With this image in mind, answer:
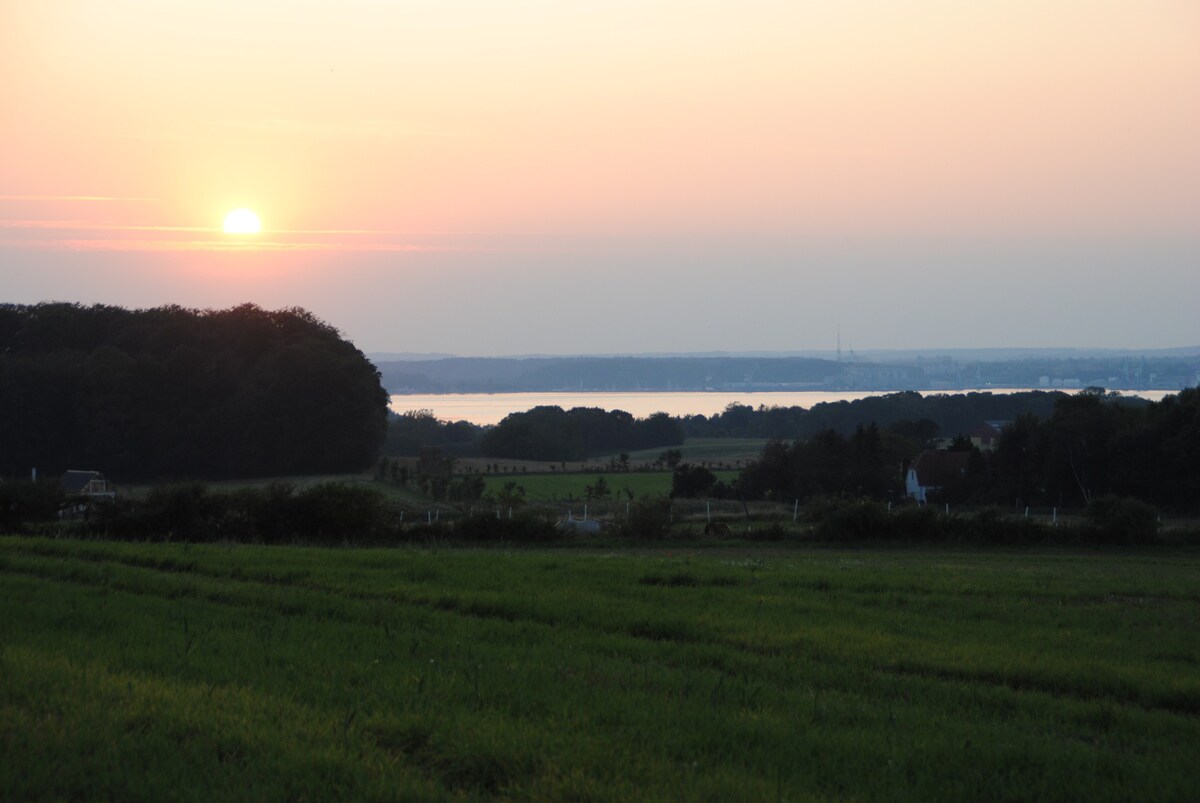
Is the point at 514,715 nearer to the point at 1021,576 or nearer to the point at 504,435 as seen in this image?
the point at 1021,576

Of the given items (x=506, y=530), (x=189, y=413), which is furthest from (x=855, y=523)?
(x=189, y=413)

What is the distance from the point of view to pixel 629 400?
6895 inches

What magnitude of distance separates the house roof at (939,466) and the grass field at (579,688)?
194 ft

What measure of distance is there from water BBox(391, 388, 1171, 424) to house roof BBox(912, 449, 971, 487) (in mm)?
45551

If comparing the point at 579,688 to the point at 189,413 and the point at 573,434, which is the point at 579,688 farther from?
the point at 573,434

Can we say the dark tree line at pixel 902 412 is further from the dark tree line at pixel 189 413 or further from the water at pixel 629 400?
the dark tree line at pixel 189 413

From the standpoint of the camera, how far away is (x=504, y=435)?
92.3m

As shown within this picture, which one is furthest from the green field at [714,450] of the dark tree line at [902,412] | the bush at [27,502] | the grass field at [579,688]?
the grass field at [579,688]

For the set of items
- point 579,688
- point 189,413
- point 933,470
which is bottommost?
point 933,470

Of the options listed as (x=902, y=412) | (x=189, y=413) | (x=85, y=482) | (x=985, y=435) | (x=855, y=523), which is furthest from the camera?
(x=902, y=412)

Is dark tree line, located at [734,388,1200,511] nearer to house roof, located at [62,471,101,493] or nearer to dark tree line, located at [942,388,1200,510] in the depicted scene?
dark tree line, located at [942,388,1200,510]

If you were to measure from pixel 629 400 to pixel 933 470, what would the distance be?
101747 mm

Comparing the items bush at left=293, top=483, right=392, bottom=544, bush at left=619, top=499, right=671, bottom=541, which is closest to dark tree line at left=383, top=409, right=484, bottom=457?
bush at left=619, top=499, right=671, bottom=541

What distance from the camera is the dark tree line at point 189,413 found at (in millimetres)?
65562
